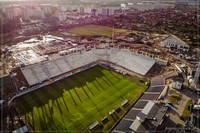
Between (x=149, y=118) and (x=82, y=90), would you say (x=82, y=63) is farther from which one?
(x=149, y=118)

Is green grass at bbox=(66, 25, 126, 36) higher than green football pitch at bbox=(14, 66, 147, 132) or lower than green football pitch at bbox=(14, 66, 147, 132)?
higher

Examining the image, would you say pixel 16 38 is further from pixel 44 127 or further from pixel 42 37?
pixel 44 127

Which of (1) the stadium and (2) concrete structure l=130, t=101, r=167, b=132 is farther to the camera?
(1) the stadium

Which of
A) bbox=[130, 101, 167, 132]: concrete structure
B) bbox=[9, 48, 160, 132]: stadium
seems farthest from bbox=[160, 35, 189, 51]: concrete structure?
bbox=[130, 101, 167, 132]: concrete structure

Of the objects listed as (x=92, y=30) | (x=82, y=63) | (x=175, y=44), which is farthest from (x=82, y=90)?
(x=92, y=30)

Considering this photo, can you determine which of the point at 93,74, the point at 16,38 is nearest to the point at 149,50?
the point at 93,74

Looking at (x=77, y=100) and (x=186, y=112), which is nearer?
(x=186, y=112)

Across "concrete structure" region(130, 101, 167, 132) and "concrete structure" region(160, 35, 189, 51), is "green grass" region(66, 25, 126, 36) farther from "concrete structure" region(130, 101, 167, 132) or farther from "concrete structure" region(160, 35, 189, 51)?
"concrete structure" region(130, 101, 167, 132)
